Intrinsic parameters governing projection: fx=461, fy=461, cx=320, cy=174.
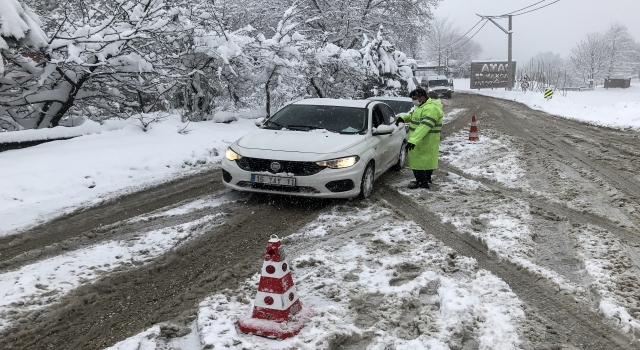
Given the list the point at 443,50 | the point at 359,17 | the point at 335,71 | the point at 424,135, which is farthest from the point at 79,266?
the point at 443,50

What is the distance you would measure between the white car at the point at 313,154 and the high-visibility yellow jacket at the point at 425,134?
1.45ft

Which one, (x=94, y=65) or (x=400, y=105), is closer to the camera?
(x=94, y=65)

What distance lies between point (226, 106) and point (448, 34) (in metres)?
86.7

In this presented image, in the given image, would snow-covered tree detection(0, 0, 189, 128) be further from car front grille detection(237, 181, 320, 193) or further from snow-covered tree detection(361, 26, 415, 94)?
snow-covered tree detection(361, 26, 415, 94)

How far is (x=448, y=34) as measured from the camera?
301 ft

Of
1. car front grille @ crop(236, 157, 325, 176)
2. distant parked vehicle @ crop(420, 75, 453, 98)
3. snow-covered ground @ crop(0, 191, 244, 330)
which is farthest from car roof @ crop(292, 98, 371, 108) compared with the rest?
distant parked vehicle @ crop(420, 75, 453, 98)

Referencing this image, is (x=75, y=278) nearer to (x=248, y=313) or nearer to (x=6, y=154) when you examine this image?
(x=248, y=313)

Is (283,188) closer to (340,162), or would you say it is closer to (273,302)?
(340,162)

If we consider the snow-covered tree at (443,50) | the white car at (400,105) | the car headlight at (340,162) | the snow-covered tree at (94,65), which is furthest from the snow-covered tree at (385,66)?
the snow-covered tree at (443,50)

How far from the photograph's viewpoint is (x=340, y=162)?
6062mm

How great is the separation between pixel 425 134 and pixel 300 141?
2027 millimetres

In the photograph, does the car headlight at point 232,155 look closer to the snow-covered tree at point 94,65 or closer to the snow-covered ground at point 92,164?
the snow-covered ground at point 92,164

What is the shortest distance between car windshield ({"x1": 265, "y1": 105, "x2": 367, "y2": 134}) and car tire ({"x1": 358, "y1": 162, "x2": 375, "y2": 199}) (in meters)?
0.61

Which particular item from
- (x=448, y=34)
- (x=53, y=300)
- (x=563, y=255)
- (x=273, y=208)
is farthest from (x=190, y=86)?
(x=448, y=34)
